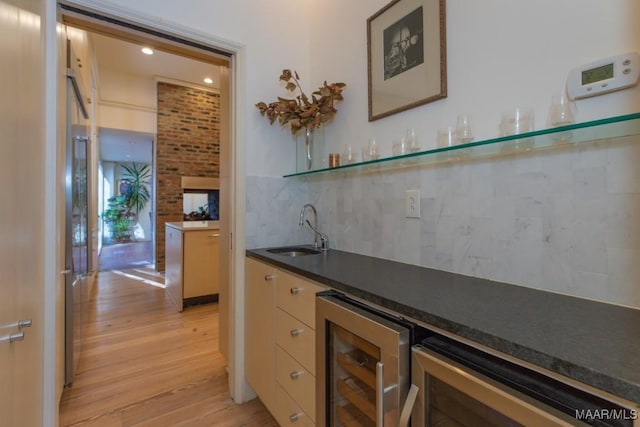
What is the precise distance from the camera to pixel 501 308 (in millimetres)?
834

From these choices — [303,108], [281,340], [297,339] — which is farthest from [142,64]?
[297,339]

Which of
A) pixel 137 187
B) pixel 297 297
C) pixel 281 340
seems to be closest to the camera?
pixel 297 297

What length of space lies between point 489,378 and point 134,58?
579cm

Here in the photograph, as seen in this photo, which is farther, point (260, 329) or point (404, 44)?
point (260, 329)

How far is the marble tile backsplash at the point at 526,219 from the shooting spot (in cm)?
87

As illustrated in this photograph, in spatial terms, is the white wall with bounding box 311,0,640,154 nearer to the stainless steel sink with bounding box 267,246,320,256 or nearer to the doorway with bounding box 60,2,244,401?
the stainless steel sink with bounding box 267,246,320,256

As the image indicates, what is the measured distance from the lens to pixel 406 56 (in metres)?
1.51

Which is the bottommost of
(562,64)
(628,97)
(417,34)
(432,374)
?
(432,374)

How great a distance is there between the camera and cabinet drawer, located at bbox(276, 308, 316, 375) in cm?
125

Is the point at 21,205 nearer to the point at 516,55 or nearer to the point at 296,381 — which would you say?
the point at 296,381

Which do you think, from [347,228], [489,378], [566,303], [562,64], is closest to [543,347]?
[489,378]

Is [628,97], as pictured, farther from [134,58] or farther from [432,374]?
[134,58]

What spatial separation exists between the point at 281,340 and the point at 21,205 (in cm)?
114

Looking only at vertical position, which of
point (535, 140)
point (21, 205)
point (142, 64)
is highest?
point (142, 64)
